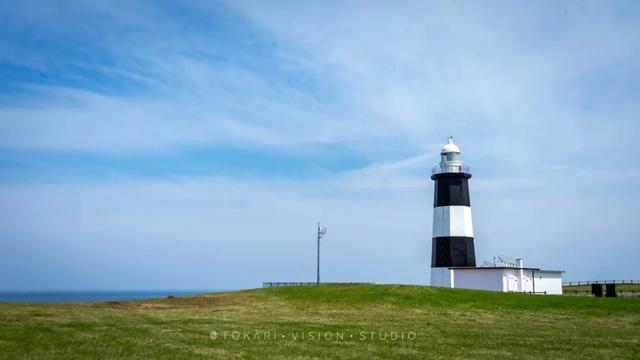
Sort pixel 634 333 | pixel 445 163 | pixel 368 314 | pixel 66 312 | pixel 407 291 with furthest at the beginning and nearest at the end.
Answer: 1. pixel 445 163
2. pixel 407 291
3. pixel 368 314
4. pixel 66 312
5. pixel 634 333

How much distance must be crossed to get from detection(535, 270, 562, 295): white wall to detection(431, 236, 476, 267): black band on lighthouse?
712 cm

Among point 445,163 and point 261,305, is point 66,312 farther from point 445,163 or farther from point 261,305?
point 445,163

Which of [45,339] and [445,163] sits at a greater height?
[445,163]

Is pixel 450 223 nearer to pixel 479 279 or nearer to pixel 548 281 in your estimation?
pixel 479 279

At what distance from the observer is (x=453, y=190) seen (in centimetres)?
6006

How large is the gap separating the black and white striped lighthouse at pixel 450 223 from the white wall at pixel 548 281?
280 inches

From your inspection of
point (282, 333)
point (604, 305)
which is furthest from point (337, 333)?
point (604, 305)

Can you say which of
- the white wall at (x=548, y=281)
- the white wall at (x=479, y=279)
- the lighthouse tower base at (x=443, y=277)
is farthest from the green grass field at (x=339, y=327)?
the white wall at (x=548, y=281)

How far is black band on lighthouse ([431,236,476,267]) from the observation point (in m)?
58.7

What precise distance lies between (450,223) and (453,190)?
341cm

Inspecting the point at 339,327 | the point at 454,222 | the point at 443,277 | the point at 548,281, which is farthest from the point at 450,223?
the point at 339,327

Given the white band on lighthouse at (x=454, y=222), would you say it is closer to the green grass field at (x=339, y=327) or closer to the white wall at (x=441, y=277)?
the white wall at (x=441, y=277)

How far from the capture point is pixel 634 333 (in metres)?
26.3

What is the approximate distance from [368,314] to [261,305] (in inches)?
356
